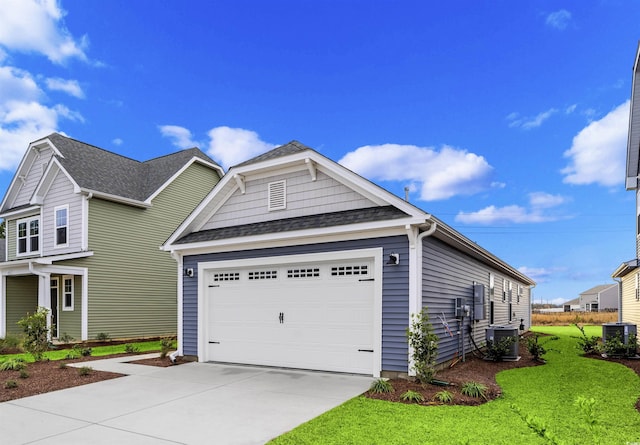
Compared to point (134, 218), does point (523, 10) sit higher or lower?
higher

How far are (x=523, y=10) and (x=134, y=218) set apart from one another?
1684 centimetres

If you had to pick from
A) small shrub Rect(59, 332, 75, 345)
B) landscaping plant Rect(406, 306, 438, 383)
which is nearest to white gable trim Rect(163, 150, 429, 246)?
landscaping plant Rect(406, 306, 438, 383)

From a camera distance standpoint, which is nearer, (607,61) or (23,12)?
(23,12)

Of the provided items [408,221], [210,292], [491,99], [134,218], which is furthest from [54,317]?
[491,99]

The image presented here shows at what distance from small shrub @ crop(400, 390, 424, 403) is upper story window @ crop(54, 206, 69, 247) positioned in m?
14.9

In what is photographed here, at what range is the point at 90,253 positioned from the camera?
50.6ft

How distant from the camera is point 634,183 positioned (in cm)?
1722

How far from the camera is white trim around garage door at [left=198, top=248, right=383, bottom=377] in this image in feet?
27.0

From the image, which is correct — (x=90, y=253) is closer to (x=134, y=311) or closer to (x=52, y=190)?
(x=134, y=311)

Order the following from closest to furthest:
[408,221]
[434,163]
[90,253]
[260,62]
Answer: [408,221] → [90,253] → [260,62] → [434,163]

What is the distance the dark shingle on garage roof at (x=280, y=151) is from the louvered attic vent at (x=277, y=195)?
2.10 feet

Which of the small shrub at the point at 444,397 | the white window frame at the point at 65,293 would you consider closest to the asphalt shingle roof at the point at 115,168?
the white window frame at the point at 65,293

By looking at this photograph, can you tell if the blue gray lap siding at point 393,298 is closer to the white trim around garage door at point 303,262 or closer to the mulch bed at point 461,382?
the white trim around garage door at point 303,262

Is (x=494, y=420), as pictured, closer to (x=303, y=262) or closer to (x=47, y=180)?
(x=303, y=262)
